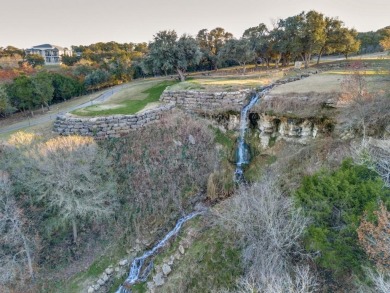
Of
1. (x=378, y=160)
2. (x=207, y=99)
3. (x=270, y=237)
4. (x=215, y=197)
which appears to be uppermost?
(x=207, y=99)

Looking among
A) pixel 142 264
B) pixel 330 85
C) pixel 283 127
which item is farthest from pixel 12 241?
pixel 330 85

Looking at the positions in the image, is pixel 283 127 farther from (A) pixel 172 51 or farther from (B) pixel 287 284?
(A) pixel 172 51

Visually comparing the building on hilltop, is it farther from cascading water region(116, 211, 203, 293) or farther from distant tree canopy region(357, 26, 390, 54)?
cascading water region(116, 211, 203, 293)

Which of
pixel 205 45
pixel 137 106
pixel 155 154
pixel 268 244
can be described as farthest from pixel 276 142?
pixel 205 45

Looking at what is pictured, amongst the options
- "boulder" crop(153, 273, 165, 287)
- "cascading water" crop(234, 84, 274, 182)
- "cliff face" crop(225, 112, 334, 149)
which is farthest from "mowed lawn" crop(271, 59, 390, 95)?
"boulder" crop(153, 273, 165, 287)

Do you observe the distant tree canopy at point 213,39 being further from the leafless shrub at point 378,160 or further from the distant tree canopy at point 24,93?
the leafless shrub at point 378,160

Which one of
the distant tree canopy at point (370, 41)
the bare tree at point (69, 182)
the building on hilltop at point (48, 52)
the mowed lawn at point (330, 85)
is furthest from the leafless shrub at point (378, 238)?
the building on hilltop at point (48, 52)
